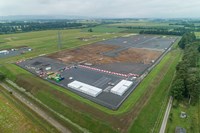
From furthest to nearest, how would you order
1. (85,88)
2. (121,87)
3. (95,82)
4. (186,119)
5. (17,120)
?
(95,82) → (121,87) → (85,88) → (17,120) → (186,119)

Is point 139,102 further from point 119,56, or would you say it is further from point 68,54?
point 68,54

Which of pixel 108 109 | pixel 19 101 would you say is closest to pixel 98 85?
pixel 108 109

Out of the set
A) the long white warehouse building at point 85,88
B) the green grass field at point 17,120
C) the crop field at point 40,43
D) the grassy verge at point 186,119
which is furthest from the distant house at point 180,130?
the crop field at point 40,43

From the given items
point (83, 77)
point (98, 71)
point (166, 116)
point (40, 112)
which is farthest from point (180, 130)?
point (98, 71)

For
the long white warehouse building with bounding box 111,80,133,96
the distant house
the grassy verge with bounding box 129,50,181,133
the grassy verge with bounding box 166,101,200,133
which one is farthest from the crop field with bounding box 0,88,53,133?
the grassy verge with bounding box 166,101,200,133

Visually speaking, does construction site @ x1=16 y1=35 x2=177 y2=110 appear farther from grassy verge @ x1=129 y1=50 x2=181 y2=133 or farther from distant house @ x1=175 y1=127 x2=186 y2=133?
distant house @ x1=175 y1=127 x2=186 y2=133

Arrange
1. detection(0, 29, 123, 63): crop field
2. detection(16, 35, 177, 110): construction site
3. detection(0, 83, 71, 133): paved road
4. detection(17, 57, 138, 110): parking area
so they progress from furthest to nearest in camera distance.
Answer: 1. detection(0, 29, 123, 63): crop field
2. detection(16, 35, 177, 110): construction site
3. detection(17, 57, 138, 110): parking area
4. detection(0, 83, 71, 133): paved road

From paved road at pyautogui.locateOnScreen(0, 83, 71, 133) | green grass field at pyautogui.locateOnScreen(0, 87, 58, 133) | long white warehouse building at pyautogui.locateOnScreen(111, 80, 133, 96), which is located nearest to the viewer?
green grass field at pyautogui.locateOnScreen(0, 87, 58, 133)

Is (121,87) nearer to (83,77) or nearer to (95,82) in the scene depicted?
(95,82)
